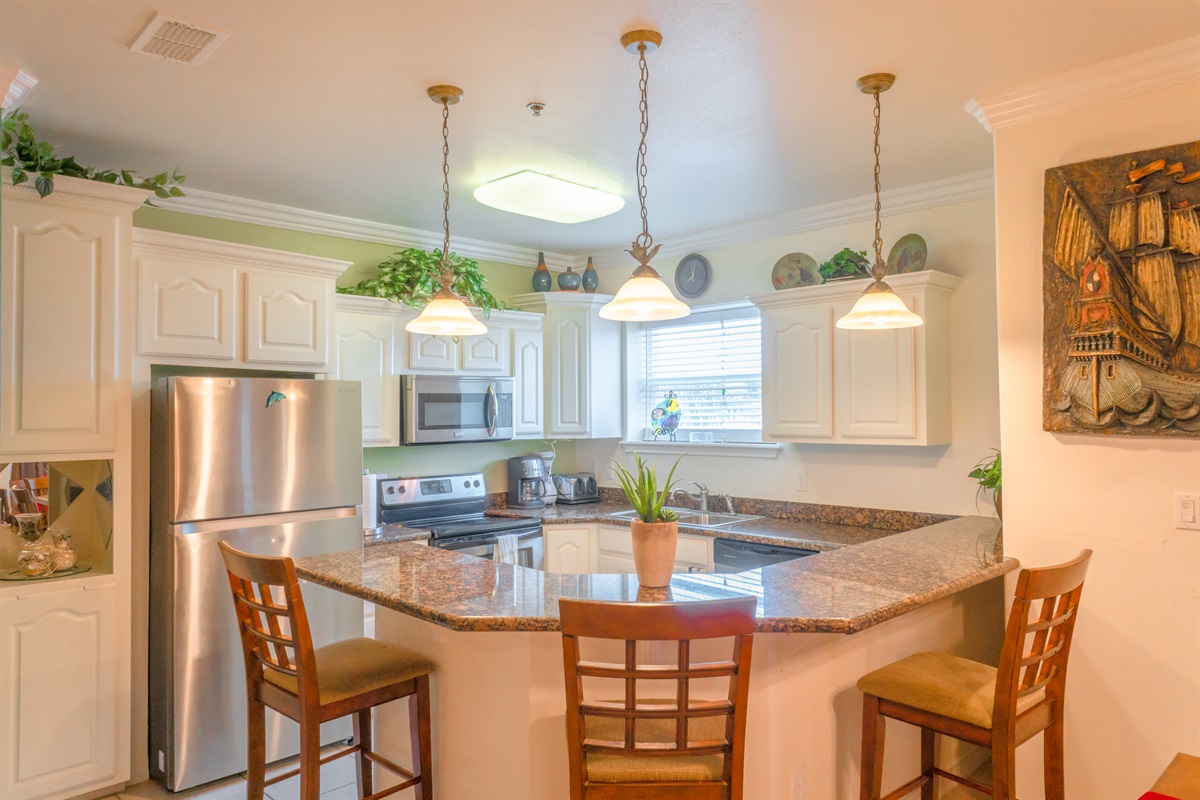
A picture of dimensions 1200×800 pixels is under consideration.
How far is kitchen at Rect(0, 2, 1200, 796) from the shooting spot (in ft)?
7.91

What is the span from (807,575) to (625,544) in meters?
2.20

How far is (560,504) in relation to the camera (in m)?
5.04

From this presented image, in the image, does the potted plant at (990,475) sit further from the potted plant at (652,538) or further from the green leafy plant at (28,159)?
the green leafy plant at (28,159)

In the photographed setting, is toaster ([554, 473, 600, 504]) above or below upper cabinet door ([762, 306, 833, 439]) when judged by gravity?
below

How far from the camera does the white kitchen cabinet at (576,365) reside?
496cm

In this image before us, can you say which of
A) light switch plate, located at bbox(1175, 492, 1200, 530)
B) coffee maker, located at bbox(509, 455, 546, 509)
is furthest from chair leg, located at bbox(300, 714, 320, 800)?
coffee maker, located at bbox(509, 455, 546, 509)

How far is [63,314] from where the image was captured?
114 inches

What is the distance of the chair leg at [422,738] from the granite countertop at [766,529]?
2.08 m

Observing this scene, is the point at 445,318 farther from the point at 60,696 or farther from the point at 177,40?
the point at 60,696

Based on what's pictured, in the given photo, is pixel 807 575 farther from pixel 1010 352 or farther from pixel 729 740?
pixel 1010 352

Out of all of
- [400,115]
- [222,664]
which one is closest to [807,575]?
[400,115]

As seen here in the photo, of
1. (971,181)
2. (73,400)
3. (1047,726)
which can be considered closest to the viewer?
(1047,726)

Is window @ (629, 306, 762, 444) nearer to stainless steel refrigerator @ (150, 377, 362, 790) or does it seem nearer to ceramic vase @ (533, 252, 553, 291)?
ceramic vase @ (533, 252, 553, 291)

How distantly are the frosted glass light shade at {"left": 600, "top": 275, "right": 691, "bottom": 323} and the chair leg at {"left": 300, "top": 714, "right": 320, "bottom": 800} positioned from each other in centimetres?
140
